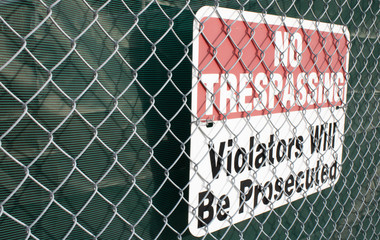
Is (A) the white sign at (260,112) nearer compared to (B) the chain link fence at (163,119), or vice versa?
(B) the chain link fence at (163,119)

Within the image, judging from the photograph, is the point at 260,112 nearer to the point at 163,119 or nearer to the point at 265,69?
the point at 265,69

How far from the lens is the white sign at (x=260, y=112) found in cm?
172

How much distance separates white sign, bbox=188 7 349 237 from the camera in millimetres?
1720

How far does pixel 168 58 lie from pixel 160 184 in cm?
51

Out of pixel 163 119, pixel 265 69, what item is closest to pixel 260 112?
pixel 265 69

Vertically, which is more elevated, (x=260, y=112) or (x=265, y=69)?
(x=265, y=69)

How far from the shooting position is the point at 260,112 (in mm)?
1985

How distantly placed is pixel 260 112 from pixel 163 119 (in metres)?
0.56

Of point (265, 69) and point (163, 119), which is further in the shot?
point (265, 69)

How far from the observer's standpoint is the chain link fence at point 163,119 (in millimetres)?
1292

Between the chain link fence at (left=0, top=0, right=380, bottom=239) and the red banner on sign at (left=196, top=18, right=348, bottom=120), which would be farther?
the red banner on sign at (left=196, top=18, right=348, bottom=120)

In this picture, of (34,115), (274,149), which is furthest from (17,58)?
(274,149)

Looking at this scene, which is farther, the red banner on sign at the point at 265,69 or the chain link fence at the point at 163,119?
the red banner on sign at the point at 265,69

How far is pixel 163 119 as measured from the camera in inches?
65.1
